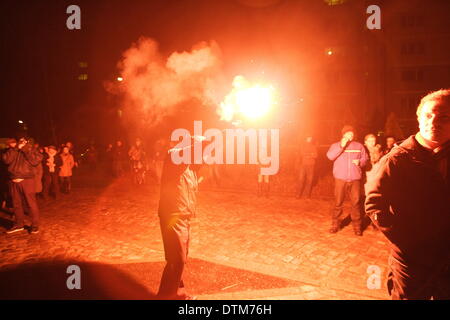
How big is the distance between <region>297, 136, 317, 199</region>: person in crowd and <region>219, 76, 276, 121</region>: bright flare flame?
12.3 feet

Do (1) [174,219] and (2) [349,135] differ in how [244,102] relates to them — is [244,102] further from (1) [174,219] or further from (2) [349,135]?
(1) [174,219]

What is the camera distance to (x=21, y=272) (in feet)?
16.4

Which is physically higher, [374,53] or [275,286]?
[374,53]

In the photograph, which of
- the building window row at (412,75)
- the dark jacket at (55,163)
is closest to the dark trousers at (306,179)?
the dark jacket at (55,163)

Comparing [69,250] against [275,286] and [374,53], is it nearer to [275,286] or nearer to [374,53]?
[275,286]

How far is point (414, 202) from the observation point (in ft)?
8.30

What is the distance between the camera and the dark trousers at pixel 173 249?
384 cm

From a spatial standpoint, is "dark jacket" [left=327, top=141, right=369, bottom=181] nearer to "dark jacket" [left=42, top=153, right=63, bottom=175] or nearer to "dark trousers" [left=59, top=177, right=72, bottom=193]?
"dark jacket" [left=42, top=153, right=63, bottom=175]

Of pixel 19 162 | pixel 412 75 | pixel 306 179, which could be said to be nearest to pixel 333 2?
pixel 412 75

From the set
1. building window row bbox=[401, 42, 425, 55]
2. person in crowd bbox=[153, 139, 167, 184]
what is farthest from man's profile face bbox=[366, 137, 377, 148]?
building window row bbox=[401, 42, 425, 55]

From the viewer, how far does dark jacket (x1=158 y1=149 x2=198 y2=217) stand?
12.7 ft

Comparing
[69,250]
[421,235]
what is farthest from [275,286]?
[69,250]

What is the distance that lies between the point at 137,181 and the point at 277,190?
6.40 m
